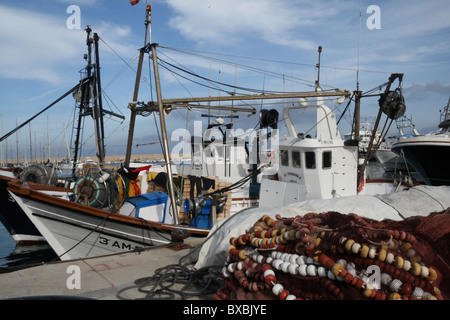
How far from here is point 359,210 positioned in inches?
180

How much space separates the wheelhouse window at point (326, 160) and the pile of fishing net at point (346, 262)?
21.8ft

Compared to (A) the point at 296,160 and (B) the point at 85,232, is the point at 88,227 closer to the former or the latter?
(B) the point at 85,232

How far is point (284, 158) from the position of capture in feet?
34.8

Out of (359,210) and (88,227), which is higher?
(359,210)

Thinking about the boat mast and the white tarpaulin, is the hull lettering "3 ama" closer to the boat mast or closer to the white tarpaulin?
the boat mast

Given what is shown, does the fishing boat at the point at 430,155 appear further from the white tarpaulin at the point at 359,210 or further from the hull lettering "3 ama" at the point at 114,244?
the hull lettering "3 ama" at the point at 114,244

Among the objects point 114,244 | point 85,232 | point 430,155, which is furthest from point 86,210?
point 430,155

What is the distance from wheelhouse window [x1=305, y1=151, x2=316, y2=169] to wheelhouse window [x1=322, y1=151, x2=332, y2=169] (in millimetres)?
268

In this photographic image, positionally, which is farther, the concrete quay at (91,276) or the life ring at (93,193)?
the life ring at (93,193)

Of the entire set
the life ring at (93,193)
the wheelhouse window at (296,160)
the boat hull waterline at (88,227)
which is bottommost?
the boat hull waterline at (88,227)

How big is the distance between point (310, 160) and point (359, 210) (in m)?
5.37

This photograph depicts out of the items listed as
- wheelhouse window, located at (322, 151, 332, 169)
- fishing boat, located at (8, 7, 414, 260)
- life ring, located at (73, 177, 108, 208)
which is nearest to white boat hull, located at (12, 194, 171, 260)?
fishing boat, located at (8, 7, 414, 260)

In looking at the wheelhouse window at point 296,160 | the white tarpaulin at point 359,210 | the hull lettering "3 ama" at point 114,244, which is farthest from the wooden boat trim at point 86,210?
the wheelhouse window at point 296,160

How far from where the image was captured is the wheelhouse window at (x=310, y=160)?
977cm
